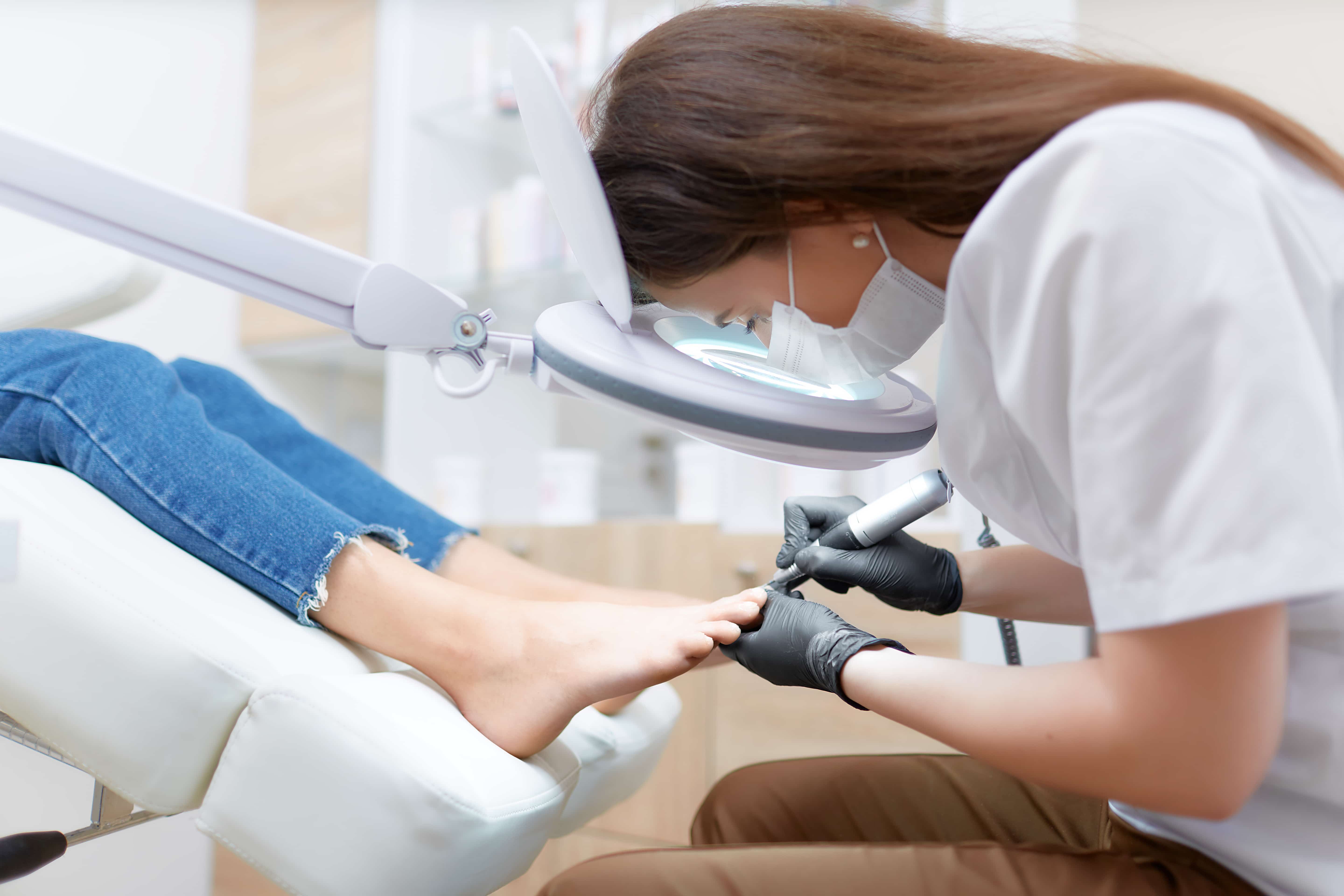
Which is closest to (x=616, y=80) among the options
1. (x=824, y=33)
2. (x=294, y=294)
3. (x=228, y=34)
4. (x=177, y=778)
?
(x=824, y=33)

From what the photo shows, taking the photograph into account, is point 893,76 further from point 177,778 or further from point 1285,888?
point 177,778

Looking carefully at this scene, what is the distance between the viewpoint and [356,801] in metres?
0.51

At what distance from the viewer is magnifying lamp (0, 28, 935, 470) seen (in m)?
0.55

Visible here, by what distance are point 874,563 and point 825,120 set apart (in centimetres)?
34

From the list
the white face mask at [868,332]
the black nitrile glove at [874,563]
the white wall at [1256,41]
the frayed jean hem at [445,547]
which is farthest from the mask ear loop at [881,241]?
the white wall at [1256,41]

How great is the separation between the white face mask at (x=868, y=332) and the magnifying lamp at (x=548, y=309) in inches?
0.7

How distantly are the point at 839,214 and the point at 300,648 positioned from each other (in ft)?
1.60

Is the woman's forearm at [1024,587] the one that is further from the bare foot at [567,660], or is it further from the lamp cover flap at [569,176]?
the lamp cover flap at [569,176]

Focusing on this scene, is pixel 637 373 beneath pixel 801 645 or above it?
above

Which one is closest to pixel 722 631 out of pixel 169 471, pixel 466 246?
pixel 169 471

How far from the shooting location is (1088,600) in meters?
0.73

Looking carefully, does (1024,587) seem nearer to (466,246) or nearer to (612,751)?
(612,751)

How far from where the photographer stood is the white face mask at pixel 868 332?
0.57m

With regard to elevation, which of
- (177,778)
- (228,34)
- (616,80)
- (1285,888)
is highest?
(616,80)
